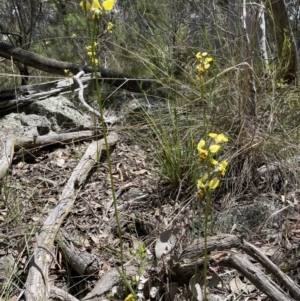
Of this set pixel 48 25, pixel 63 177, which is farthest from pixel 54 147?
pixel 48 25

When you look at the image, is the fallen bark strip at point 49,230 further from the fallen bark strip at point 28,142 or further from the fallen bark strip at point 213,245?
the fallen bark strip at point 213,245

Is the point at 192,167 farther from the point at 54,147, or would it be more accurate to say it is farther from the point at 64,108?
the point at 64,108

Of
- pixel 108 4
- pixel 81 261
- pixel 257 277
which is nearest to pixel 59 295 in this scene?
pixel 81 261

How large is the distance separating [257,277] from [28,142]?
2.02m

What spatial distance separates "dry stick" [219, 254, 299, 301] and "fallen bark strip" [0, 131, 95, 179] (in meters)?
1.56

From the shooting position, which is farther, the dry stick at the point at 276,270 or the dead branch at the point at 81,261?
the dead branch at the point at 81,261

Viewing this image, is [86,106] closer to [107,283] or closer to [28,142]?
[28,142]

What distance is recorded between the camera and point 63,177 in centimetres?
296

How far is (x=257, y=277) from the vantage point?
5.38 feet

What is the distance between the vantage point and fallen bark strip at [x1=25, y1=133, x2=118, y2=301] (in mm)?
1921

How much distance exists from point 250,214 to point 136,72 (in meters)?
2.87

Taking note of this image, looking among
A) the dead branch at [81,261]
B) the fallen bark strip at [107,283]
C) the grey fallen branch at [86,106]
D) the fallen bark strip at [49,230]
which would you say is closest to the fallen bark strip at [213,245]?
the fallen bark strip at [107,283]

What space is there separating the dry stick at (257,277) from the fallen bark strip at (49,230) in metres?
0.81

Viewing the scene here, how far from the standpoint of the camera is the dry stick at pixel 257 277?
1.59 metres
